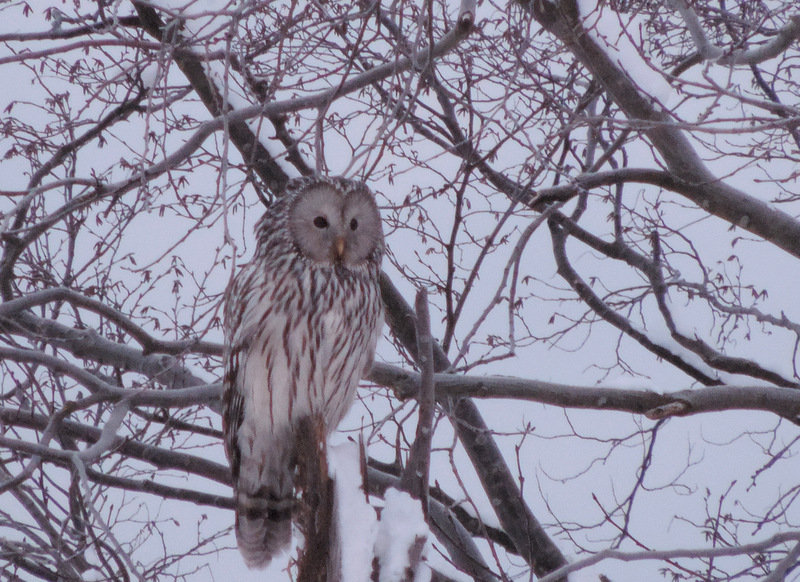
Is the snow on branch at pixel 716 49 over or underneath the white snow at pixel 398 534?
over

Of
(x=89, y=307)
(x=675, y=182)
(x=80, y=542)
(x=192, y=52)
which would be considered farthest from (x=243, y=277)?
(x=675, y=182)

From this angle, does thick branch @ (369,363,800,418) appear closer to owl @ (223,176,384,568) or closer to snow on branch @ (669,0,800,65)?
owl @ (223,176,384,568)

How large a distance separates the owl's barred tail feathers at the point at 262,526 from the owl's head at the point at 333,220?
1.06 meters

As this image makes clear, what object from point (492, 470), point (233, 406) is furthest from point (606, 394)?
point (492, 470)

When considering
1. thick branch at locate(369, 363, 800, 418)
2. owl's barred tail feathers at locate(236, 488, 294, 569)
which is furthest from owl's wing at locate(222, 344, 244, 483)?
thick branch at locate(369, 363, 800, 418)

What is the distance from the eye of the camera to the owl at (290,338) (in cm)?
331

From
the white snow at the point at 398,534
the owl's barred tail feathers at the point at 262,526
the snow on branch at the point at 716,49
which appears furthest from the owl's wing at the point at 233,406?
the snow on branch at the point at 716,49

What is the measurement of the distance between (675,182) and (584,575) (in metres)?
2.04

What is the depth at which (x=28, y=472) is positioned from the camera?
9.09ft

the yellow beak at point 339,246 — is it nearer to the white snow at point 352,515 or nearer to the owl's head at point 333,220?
the owl's head at point 333,220

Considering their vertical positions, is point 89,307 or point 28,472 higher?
point 89,307

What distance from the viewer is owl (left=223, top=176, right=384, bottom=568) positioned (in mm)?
3312

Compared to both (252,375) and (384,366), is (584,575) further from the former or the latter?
(252,375)

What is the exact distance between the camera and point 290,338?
3.30 m
